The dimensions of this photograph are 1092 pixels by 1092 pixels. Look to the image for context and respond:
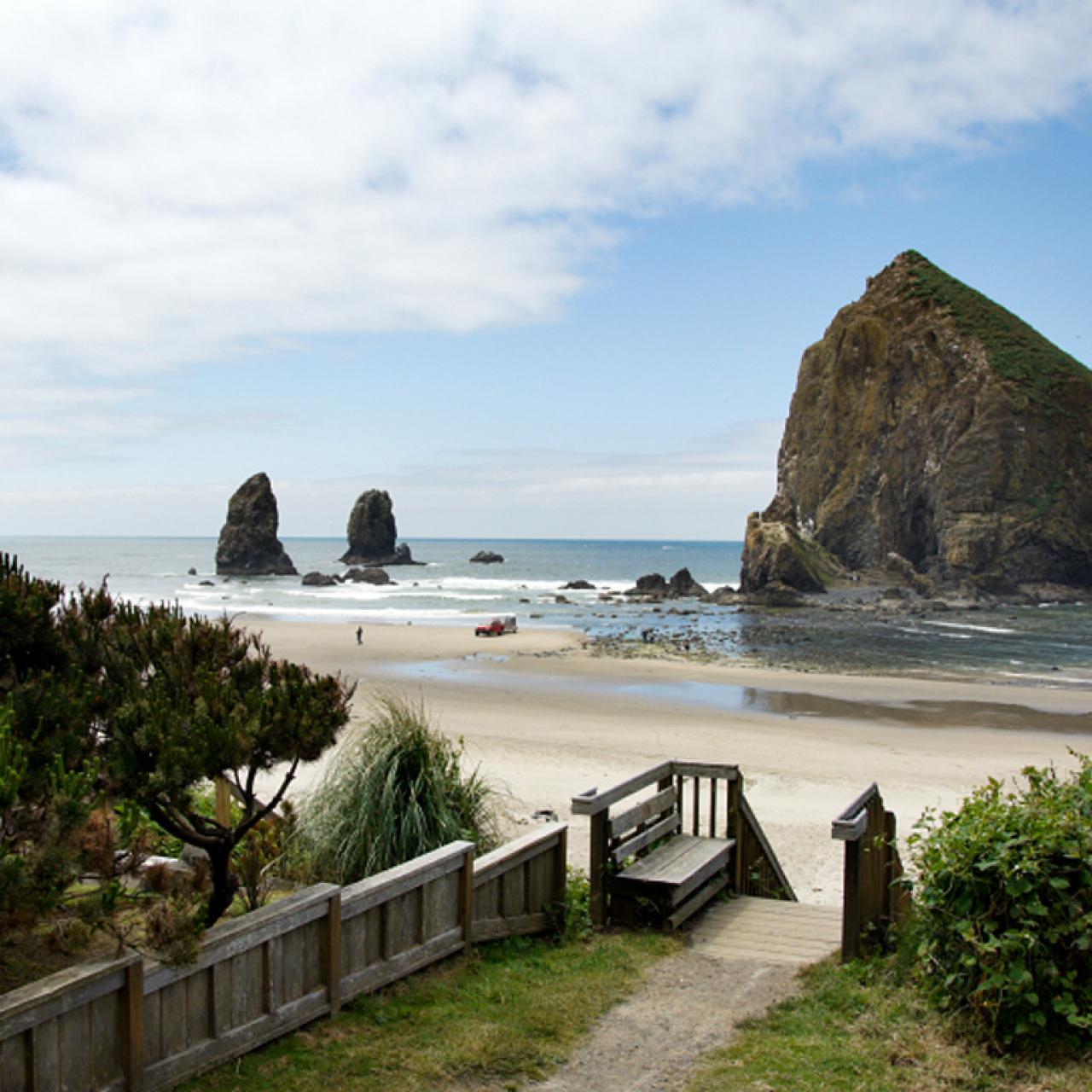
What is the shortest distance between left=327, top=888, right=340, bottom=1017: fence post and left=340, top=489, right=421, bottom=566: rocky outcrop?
4620 inches

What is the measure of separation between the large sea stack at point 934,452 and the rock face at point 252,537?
53267 mm

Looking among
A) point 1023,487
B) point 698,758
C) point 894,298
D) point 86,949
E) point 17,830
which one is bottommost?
point 698,758

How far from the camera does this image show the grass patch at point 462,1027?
15.9 ft

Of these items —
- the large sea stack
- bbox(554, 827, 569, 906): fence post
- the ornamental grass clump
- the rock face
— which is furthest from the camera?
the rock face

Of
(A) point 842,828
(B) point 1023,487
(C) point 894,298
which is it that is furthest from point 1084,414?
(A) point 842,828

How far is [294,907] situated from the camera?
526cm

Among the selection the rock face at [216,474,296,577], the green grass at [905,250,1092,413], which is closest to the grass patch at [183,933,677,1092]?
the green grass at [905,250,1092,413]

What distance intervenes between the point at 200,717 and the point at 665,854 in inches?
165

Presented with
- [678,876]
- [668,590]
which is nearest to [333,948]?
[678,876]

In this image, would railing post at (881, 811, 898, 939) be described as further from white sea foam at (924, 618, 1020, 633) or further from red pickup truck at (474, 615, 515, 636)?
white sea foam at (924, 618, 1020, 633)

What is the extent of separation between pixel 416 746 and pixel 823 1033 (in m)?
3.47

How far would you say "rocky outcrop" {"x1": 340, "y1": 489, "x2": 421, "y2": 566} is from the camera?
401ft

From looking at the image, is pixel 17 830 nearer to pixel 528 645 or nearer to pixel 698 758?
pixel 698 758

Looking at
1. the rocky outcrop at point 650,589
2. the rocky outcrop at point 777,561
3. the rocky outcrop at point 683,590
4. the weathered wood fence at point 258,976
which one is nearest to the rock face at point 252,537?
the rocky outcrop at point 650,589
